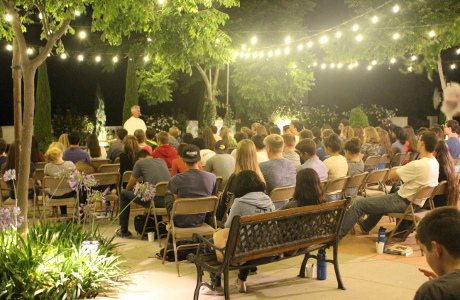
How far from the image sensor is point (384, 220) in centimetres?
820

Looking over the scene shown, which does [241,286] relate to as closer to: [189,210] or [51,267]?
[189,210]

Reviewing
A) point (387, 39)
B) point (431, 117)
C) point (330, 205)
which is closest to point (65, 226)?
point (330, 205)

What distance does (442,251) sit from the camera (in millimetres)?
2182

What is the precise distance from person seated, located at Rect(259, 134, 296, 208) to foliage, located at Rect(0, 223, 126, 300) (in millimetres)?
2246

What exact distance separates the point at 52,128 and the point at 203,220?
1458 centimetres

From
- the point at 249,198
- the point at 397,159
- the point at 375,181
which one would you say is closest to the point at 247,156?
the point at 249,198

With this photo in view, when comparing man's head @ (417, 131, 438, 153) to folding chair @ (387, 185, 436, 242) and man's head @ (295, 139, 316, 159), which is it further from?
man's head @ (295, 139, 316, 159)

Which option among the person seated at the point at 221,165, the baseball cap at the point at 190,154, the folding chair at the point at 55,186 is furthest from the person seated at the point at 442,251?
the folding chair at the point at 55,186

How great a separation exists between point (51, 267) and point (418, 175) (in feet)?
14.2

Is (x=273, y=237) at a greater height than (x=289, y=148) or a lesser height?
lesser

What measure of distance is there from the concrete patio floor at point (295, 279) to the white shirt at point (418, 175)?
79cm

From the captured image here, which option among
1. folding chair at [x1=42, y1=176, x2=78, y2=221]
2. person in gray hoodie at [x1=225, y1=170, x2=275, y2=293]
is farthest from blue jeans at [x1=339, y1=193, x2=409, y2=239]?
folding chair at [x1=42, y1=176, x2=78, y2=221]

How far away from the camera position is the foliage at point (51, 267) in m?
4.25

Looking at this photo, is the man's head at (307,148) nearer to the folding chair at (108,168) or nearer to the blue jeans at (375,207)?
the blue jeans at (375,207)
